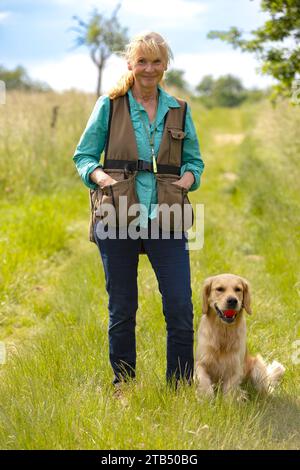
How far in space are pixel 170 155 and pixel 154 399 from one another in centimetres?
139

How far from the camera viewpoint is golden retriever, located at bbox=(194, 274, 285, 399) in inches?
161

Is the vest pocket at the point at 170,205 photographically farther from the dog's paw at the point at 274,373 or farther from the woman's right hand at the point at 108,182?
the dog's paw at the point at 274,373

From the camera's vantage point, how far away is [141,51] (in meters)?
3.72

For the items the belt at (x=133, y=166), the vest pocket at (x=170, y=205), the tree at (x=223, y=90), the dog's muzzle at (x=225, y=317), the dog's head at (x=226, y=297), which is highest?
the tree at (x=223, y=90)

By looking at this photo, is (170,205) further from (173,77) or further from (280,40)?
(173,77)

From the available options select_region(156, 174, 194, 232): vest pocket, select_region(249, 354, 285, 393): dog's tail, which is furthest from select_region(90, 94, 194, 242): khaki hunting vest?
select_region(249, 354, 285, 393): dog's tail

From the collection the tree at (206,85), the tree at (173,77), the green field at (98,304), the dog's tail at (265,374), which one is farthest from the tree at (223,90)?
the dog's tail at (265,374)

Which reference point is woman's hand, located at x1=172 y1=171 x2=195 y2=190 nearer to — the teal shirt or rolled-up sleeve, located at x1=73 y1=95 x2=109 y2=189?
the teal shirt

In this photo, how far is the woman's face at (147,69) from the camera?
147 inches

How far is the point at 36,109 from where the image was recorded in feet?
42.9

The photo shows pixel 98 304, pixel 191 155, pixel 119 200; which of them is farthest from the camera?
pixel 98 304

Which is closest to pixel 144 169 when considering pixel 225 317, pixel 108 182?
pixel 108 182

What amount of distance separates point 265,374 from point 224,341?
0.37 metres

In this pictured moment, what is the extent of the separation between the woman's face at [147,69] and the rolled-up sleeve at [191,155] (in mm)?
304
